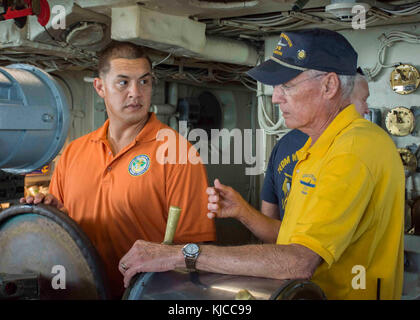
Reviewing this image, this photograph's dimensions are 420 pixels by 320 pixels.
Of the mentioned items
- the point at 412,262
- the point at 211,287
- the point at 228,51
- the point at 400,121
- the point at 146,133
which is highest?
the point at 228,51

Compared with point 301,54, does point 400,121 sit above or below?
below

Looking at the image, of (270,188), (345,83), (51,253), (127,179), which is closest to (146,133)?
(127,179)

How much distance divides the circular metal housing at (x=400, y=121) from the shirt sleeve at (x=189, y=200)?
2.14m

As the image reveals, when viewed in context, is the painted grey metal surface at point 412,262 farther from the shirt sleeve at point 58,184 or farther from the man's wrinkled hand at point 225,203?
the shirt sleeve at point 58,184

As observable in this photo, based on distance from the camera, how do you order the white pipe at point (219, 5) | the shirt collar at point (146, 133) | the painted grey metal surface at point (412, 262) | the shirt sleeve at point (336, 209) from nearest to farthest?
1. the shirt sleeve at point (336, 209)
2. the shirt collar at point (146, 133)
3. the white pipe at point (219, 5)
4. the painted grey metal surface at point (412, 262)

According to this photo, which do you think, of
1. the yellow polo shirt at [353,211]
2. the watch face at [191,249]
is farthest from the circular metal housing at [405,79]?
the watch face at [191,249]

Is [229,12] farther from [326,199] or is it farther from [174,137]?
[326,199]

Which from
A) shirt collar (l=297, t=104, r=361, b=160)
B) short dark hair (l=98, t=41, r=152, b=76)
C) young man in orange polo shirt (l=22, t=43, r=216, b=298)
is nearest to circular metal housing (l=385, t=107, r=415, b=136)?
young man in orange polo shirt (l=22, t=43, r=216, b=298)

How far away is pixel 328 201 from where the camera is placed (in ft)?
4.28

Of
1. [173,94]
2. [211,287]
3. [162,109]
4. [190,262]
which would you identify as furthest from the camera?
[173,94]

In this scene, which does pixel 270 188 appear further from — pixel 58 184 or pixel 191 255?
pixel 191 255

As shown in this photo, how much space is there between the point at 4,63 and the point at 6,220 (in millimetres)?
4277

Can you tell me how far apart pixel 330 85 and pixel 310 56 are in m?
0.11

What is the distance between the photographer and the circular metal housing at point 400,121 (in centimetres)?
381
